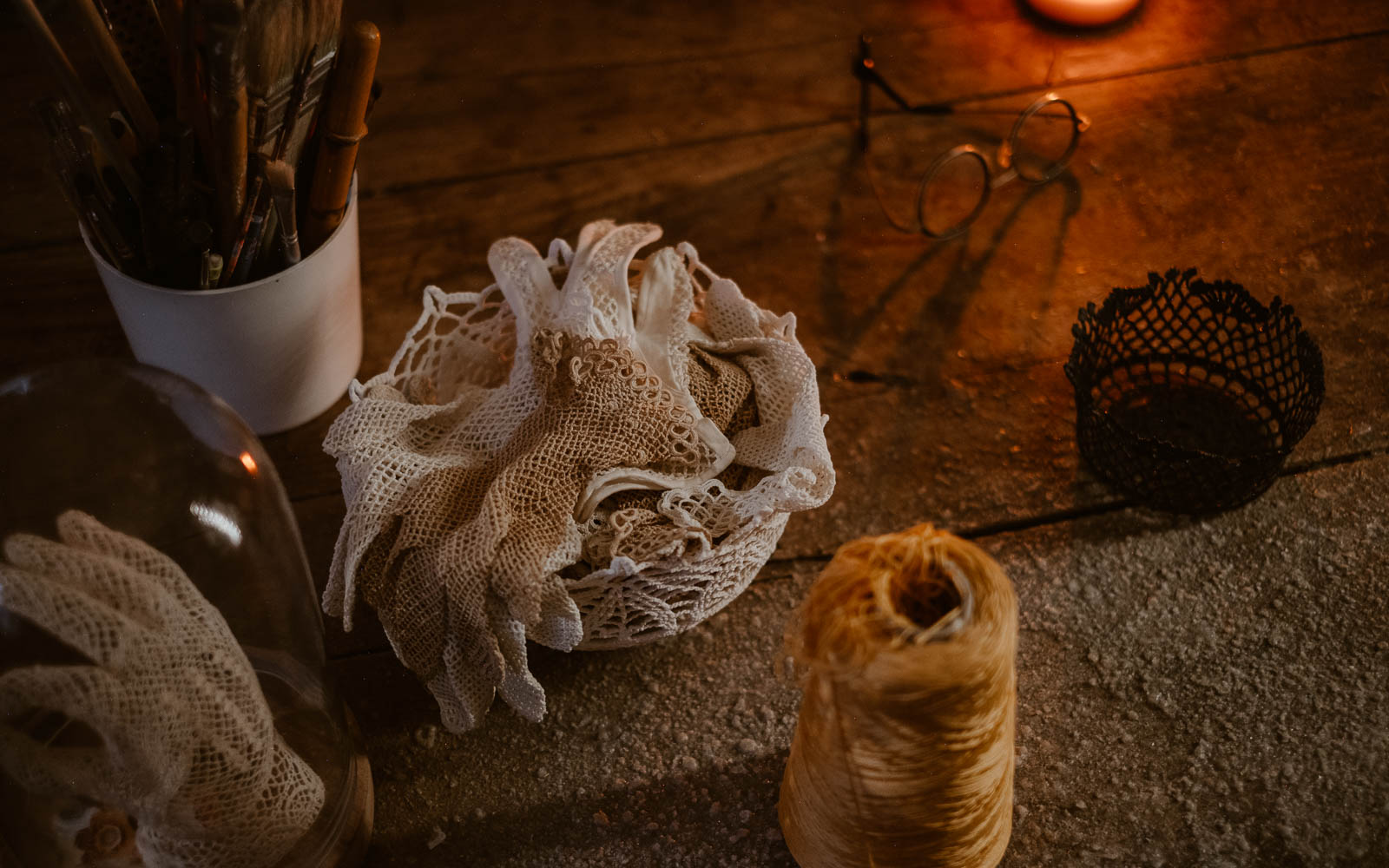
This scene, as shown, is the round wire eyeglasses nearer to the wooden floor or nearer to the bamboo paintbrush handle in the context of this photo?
the wooden floor

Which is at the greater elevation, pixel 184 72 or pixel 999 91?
pixel 184 72

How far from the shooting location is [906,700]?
468mm

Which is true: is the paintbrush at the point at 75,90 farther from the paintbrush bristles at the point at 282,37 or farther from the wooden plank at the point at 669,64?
the wooden plank at the point at 669,64

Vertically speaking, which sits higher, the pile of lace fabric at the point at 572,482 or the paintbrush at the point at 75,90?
the paintbrush at the point at 75,90

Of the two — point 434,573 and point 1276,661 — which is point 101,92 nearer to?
point 434,573

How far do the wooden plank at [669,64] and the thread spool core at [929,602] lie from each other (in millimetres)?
626

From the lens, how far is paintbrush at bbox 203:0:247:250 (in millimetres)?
572

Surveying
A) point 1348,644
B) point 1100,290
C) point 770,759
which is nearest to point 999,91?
point 1100,290

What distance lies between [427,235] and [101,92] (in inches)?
13.4

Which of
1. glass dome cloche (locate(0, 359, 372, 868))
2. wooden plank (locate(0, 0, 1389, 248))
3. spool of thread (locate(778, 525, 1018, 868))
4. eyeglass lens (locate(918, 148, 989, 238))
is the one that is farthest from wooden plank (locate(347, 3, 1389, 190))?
spool of thread (locate(778, 525, 1018, 868))

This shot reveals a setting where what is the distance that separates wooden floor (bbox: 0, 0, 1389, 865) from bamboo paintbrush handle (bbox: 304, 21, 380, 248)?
6.6 inches

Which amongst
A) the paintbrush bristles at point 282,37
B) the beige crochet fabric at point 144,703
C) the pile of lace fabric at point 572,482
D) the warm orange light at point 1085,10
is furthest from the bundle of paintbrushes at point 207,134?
the warm orange light at point 1085,10

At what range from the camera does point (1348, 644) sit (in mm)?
716

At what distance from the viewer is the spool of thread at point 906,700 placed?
464 millimetres
